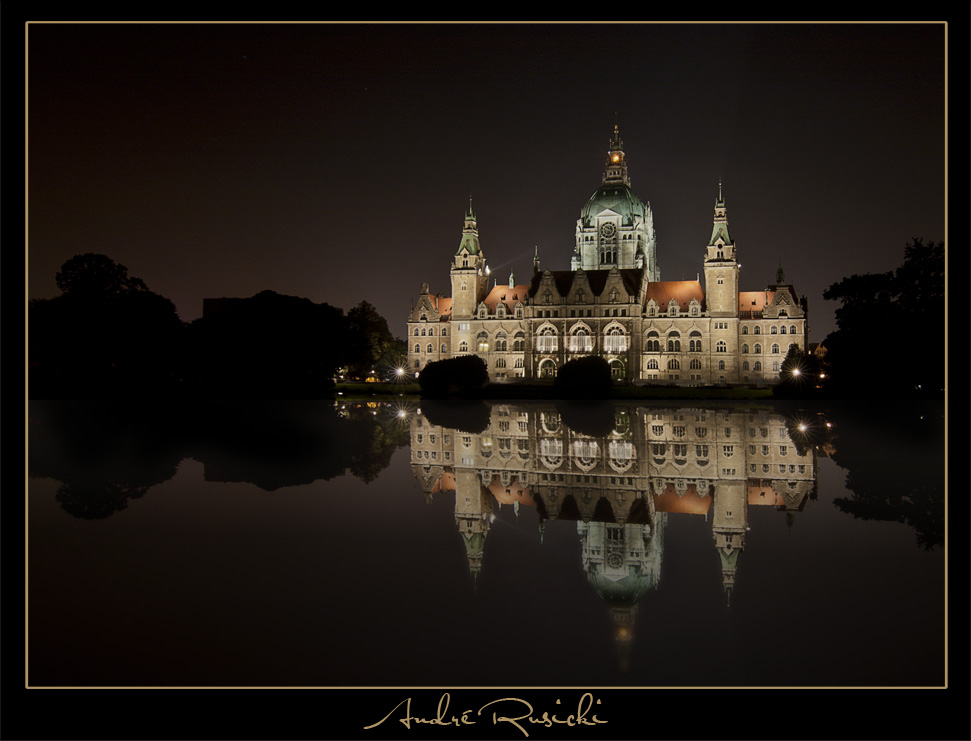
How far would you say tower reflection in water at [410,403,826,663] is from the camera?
8133mm

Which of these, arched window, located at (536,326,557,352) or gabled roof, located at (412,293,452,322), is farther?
gabled roof, located at (412,293,452,322)

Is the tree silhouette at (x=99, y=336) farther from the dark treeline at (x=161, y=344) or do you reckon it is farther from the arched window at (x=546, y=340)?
the arched window at (x=546, y=340)

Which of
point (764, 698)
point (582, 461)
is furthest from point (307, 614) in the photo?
point (582, 461)

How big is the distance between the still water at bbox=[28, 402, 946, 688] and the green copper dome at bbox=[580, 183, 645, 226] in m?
94.5

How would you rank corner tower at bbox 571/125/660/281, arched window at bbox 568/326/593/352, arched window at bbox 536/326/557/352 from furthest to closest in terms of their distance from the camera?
corner tower at bbox 571/125/660/281 < arched window at bbox 536/326/557/352 < arched window at bbox 568/326/593/352

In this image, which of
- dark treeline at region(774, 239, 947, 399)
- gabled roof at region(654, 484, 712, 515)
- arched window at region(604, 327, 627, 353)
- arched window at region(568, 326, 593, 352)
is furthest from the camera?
arched window at region(568, 326, 593, 352)

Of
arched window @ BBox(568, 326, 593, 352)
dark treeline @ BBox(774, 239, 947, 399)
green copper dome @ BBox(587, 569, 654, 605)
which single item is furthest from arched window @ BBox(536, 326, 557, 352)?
green copper dome @ BBox(587, 569, 654, 605)

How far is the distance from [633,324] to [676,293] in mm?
9578

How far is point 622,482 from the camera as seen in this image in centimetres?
1325

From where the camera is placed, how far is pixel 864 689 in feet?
17.6

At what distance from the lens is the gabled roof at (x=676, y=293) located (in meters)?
86.1

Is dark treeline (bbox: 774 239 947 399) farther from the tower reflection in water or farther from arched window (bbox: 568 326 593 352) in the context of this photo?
arched window (bbox: 568 326 593 352)

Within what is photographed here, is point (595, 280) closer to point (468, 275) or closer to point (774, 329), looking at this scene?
point (468, 275)

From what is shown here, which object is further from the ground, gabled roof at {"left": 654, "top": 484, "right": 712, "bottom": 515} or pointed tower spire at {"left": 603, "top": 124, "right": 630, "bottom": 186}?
pointed tower spire at {"left": 603, "top": 124, "right": 630, "bottom": 186}
